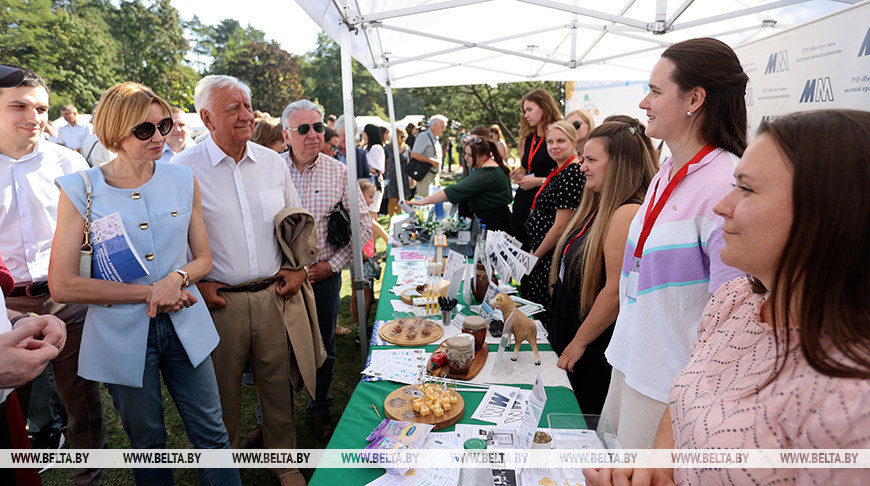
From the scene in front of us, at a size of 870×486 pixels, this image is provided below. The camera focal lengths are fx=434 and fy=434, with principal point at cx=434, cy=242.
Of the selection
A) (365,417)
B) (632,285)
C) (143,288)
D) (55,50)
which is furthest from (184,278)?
(55,50)

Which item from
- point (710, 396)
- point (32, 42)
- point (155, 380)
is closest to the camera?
point (710, 396)

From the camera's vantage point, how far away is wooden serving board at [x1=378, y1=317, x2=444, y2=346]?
2166mm

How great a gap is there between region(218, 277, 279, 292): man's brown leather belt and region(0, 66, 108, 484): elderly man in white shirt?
94cm

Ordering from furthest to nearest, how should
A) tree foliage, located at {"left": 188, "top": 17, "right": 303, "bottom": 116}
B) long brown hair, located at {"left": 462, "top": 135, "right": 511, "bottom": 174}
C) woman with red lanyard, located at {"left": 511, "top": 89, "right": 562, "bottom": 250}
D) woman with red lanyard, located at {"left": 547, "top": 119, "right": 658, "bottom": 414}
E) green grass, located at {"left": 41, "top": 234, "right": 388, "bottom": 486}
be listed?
tree foliage, located at {"left": 188, "top": 17, "right": 303, "bottom": 116} → woman with red lanyard, located at {"left": 511, "top": 89, "right": 562, "bottom": 250} → long brown hair, located at {"left": 462, "top": 135, "right": 511, "bottom": 174} → green grass, located at {"left": 41, "top": 234, "right": 388, "bottom": 486} → woman with red lanyard, located at {"left": 547, "top": 119, "right": 658, "bottom": 414}

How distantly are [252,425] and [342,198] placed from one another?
1.68 m

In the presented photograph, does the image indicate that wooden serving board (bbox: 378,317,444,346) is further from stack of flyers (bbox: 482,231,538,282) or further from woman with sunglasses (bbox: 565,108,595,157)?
woman with sunglasses (bbox: 565,108,595,157)

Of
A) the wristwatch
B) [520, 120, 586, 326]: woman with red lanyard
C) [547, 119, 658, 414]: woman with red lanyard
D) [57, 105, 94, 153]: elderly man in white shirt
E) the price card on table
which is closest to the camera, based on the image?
the price card on table

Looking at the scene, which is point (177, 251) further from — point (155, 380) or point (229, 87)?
point (229, 87)

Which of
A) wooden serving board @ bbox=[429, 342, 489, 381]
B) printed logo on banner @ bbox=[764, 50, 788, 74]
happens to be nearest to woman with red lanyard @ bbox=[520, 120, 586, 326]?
wooden serving board @ bbox=[429, 342, 489, 381]

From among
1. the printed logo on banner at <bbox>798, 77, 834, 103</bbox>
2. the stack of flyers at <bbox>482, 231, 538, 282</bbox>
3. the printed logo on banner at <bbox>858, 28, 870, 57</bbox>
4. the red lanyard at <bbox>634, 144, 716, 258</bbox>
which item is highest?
the printed logo on banner at <bbox>858, 28, 870, 57</bbox>

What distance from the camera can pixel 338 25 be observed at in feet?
10.1

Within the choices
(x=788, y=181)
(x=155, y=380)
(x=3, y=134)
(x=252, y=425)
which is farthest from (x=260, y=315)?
(x=788, y=181)

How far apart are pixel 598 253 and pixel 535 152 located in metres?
2.38

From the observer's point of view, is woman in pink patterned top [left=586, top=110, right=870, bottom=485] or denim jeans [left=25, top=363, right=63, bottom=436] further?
denim jeans [left=25, top=363, right=63, bottom=436]
